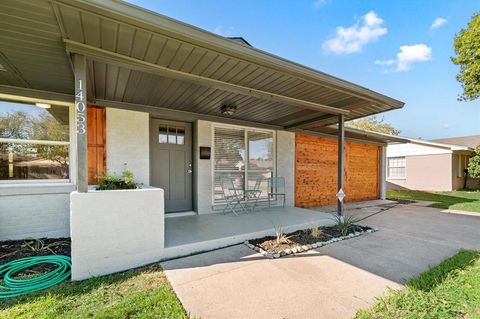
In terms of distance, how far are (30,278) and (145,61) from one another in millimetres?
2751

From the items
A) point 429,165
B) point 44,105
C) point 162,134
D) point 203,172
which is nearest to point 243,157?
point 203,172

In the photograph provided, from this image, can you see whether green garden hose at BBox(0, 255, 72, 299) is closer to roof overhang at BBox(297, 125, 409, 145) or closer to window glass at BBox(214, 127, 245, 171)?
window glass at BBox(214, 127, 245, 171)

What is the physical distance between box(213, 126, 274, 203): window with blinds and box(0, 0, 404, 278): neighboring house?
28 millimetres

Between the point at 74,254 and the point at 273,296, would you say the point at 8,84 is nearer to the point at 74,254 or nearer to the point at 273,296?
the point at 74,254

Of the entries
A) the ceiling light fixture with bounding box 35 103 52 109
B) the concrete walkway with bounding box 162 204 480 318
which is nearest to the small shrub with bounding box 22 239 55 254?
the concrete walkway with bounding box 162 204 480 318

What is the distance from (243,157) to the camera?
607 centimetres

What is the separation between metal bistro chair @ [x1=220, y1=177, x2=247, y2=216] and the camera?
18.2 ft

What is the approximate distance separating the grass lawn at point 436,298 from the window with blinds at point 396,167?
1416cm

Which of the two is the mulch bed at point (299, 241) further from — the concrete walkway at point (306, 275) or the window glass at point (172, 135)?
the window glass at point (172, 135)

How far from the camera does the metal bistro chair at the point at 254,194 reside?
226 inches

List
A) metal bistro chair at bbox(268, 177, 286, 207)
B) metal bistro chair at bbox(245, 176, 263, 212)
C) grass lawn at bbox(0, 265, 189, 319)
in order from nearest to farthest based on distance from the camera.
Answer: grass lawn at bbox(0, 265, 189, 319) → metal bistro chair at bbox(245, 176, 263, 212) → metal bistro chair at bbox(268, 177, 286, 207)

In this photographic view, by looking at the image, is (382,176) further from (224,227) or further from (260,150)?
(224,227)

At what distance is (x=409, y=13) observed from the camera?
8133 mm

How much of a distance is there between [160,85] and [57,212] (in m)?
2.72
